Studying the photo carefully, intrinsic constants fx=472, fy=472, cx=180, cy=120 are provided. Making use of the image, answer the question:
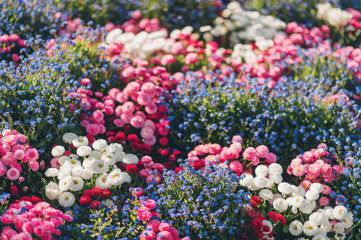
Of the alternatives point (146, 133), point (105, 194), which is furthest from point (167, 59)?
point (105, 194)

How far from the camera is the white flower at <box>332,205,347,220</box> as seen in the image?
453 centimetres

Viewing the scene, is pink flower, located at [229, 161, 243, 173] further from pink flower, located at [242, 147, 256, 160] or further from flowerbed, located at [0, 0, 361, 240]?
pink flower, located at [242, 147, 256, 160]

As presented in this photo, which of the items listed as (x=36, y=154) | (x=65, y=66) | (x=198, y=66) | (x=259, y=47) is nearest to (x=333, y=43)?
(x=259, y=47)

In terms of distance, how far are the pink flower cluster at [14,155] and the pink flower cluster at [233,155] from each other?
1.62 meters

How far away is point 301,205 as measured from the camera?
4598mm

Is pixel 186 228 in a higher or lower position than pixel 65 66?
lower

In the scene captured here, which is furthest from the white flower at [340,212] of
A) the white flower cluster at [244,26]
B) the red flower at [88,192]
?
the white flower cluster at [244,26]

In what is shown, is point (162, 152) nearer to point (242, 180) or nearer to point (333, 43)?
point (242, 180)

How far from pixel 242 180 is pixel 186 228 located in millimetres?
898

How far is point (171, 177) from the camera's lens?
4.51 metres

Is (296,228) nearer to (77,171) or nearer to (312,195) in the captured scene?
(312,195)

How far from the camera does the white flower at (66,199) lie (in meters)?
4.31

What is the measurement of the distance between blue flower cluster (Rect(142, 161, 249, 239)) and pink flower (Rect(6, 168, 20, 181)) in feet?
4.08

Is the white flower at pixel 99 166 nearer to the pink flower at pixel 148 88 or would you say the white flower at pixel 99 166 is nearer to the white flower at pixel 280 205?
the pink flower at pixel 148 88
